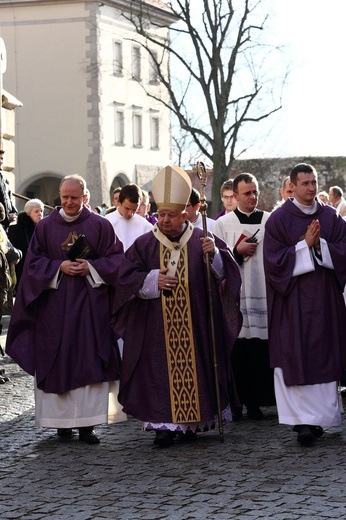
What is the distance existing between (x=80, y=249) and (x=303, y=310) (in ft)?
5.45

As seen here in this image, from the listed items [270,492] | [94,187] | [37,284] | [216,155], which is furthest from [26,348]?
[94,187]

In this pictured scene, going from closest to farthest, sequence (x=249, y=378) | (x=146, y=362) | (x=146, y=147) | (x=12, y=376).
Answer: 1. (x=146, y=362)
2. (x=249, y=378)
3. (x=12, y=376)
4. (x=146, y=147)

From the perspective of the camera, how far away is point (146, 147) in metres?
57.4

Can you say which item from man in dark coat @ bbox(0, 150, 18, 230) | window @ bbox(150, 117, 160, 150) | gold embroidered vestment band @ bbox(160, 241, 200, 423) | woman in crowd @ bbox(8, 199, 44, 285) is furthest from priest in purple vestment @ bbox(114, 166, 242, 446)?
window @ bbox(150, 117, 160, 150)

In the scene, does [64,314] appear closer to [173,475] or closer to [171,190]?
[171,190]

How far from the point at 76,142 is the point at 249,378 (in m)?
41.0

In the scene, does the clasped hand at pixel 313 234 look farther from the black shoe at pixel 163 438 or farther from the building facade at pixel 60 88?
the building facade at pixel 60 88

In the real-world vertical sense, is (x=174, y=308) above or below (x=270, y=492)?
above

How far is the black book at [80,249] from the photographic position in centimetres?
995

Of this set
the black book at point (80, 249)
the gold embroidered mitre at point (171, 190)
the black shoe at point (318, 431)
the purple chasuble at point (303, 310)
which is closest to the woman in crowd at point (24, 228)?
the black book at point (80, 249)

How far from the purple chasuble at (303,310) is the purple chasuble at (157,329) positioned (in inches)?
11.7

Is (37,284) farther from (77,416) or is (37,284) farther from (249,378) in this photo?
(249,378)

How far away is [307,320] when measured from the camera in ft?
31.9

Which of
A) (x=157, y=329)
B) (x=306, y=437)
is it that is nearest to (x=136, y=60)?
(x=157, y=329)
